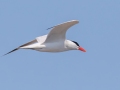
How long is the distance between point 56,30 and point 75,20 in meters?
1.42

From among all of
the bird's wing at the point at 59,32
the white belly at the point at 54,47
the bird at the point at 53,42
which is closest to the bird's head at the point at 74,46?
the bird at the point at 53,42

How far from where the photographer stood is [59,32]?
33.9 m

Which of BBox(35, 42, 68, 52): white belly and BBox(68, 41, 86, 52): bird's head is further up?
BBox(68, 41, 86, 52): bird's head

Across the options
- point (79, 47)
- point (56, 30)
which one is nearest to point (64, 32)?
point (56, 30)

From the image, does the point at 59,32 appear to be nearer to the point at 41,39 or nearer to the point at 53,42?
the point at 53,42

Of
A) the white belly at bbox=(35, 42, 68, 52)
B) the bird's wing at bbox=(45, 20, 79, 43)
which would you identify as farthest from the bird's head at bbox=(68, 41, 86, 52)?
the bird's wing at bbox=(45, 20, 79, 43)

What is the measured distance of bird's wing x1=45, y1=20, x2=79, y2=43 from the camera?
32.7 meters

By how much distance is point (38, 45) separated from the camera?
111 ft

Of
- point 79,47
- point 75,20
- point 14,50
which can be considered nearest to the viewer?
point 75,20

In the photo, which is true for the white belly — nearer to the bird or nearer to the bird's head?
the bird

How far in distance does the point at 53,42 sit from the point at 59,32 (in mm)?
729

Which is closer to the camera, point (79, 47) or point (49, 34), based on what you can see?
point (49, 34)

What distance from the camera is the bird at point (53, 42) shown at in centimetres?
3347

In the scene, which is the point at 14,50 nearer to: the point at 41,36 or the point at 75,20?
the point at 41,36
